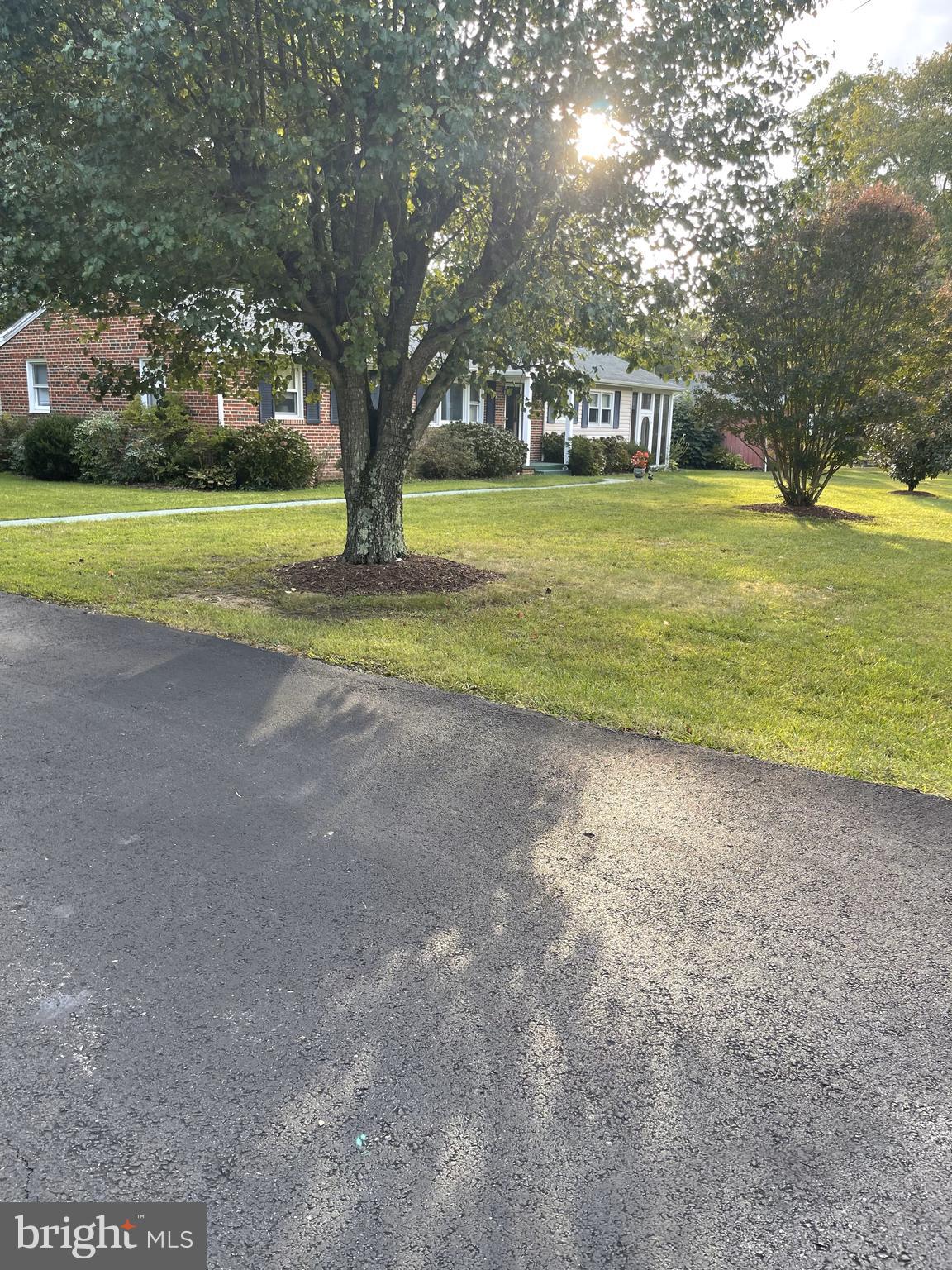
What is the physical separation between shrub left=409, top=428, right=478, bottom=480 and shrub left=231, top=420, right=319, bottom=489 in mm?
4780

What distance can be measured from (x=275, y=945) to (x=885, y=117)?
145ft

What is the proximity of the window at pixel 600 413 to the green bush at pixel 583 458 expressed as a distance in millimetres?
3001

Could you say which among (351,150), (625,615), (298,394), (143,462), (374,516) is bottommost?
(625,615)

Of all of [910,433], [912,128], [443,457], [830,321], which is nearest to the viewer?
[830,321]

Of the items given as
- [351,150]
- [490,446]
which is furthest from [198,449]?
[351,150]

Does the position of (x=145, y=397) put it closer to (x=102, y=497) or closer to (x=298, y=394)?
(x=298, y=394)

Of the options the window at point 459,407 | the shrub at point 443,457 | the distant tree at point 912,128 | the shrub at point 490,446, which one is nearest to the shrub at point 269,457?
the shrub at point 443,457

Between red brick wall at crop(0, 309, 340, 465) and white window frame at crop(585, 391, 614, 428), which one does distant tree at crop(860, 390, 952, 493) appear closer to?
white window frame at crop(585, 391, 614, 428)

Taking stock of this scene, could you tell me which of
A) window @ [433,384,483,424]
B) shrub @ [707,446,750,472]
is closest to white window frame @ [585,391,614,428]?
window @ [433,384,483,424]

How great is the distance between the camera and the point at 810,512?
1903 cm

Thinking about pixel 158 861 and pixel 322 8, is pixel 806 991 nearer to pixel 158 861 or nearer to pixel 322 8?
pixel 158 861

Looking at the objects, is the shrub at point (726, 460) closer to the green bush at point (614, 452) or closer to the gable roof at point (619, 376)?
the gable roof at point (619, 376)

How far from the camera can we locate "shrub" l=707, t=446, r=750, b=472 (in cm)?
4019

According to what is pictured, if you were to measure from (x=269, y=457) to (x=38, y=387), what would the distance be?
859 centimetres
